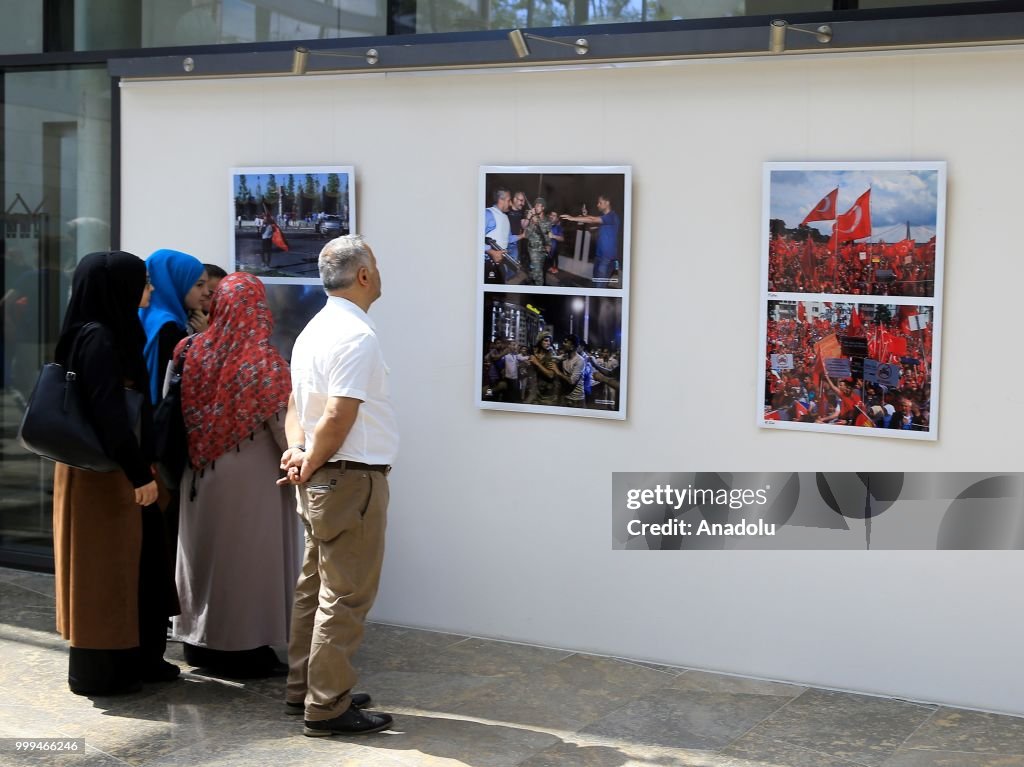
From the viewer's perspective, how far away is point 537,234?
5590 millimetres

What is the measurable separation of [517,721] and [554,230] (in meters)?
2.18

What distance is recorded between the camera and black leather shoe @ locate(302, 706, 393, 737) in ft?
14.9

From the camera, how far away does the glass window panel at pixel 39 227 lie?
6949 millimetres

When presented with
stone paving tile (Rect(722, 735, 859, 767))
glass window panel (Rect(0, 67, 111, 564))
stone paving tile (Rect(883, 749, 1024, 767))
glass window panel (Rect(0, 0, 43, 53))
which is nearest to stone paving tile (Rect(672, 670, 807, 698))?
stone paving tile (Rect(722, 735, 859, 767))

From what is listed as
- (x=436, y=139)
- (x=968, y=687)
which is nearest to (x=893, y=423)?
(x=968, y=687)

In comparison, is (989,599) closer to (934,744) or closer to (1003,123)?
(934,744)

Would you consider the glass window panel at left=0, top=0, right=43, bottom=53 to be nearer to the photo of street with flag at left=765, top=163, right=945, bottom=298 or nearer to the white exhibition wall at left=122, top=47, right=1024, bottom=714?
the white exhibition wall at left=122, top=47, right=1024, bottom=714

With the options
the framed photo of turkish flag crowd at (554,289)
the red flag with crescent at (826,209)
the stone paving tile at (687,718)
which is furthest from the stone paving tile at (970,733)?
the red flag with crescent at (826,209)

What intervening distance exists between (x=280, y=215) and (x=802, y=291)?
2677 mm

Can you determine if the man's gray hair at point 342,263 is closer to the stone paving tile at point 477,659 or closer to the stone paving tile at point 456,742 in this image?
the stone paving tile at point 456,742

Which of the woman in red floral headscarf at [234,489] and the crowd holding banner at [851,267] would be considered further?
the woman in red floral headscarf at [234,489]

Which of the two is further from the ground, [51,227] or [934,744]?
[51,227]

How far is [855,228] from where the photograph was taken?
495 cm

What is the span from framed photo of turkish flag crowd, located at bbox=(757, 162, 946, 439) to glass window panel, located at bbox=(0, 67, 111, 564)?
389 centimetres
